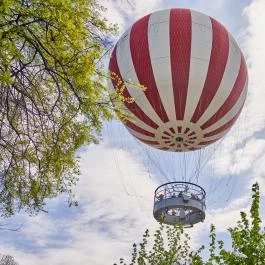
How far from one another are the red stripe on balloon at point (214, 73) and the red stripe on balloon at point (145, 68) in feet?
4.95

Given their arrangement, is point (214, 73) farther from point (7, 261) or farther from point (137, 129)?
point (7, 261)

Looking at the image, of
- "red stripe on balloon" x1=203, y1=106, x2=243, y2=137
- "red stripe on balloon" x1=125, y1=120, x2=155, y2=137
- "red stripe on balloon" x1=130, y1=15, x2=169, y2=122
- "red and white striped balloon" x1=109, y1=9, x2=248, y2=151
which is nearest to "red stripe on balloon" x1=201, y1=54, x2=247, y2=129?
"red and white striped balloon" x1=109, y1=9, x2=248, y2=151

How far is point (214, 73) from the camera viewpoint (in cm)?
1922

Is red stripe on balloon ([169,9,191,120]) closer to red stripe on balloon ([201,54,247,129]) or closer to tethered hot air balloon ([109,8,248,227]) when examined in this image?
tethered hot air balloon ([109,8,248,227])

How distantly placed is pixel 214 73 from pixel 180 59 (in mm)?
1539

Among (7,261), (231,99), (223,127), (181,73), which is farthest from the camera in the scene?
(7,261)

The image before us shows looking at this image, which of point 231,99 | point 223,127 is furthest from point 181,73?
point 223,127

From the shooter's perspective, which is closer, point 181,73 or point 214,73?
point 181,73

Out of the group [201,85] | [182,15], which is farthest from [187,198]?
[182,15]

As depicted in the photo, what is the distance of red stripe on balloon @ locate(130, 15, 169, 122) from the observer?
63.0ft

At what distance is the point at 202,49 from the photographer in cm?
1922

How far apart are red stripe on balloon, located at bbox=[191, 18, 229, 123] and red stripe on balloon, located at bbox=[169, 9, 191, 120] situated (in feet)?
2.38

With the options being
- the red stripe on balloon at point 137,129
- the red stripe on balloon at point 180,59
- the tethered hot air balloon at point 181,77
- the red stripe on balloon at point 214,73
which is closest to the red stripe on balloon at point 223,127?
the tethered hot air balloon at point 181,77

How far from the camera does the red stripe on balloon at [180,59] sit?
18.9 m
